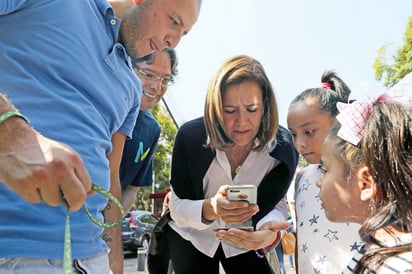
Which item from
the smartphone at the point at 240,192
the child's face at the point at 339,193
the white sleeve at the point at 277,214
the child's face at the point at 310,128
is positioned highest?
the child's face at the point at 310,128

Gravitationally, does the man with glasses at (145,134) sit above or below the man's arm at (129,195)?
above

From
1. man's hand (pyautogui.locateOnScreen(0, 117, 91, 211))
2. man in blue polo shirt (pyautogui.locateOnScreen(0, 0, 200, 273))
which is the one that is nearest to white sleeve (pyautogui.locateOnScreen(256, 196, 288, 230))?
man in blue polo shirt (pyautogui.locateOnScreen(0, 0, 200, 273))

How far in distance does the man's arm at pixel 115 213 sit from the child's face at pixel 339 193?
92cm

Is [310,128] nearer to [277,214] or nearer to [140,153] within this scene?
[277,214]

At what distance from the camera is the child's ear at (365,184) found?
1.61 metres

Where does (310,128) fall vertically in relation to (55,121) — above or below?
below

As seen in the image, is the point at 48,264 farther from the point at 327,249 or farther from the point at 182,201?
the point at 327,249

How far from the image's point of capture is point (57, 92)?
1.37m

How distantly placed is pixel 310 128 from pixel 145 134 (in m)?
0.99

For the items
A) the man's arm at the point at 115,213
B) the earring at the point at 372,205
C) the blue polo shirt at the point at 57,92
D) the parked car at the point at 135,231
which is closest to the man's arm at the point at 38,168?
the blue polo shirt at the point at 57,92

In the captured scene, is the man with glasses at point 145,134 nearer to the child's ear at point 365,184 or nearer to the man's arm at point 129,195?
the man's arm at point 129,195

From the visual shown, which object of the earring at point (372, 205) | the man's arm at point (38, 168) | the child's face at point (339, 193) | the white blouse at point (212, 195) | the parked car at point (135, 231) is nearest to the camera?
the man's arm at point (38, 168)

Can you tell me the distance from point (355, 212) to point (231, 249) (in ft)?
2.86

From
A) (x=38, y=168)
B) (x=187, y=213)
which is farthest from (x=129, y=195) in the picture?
(x=38, y=168)
